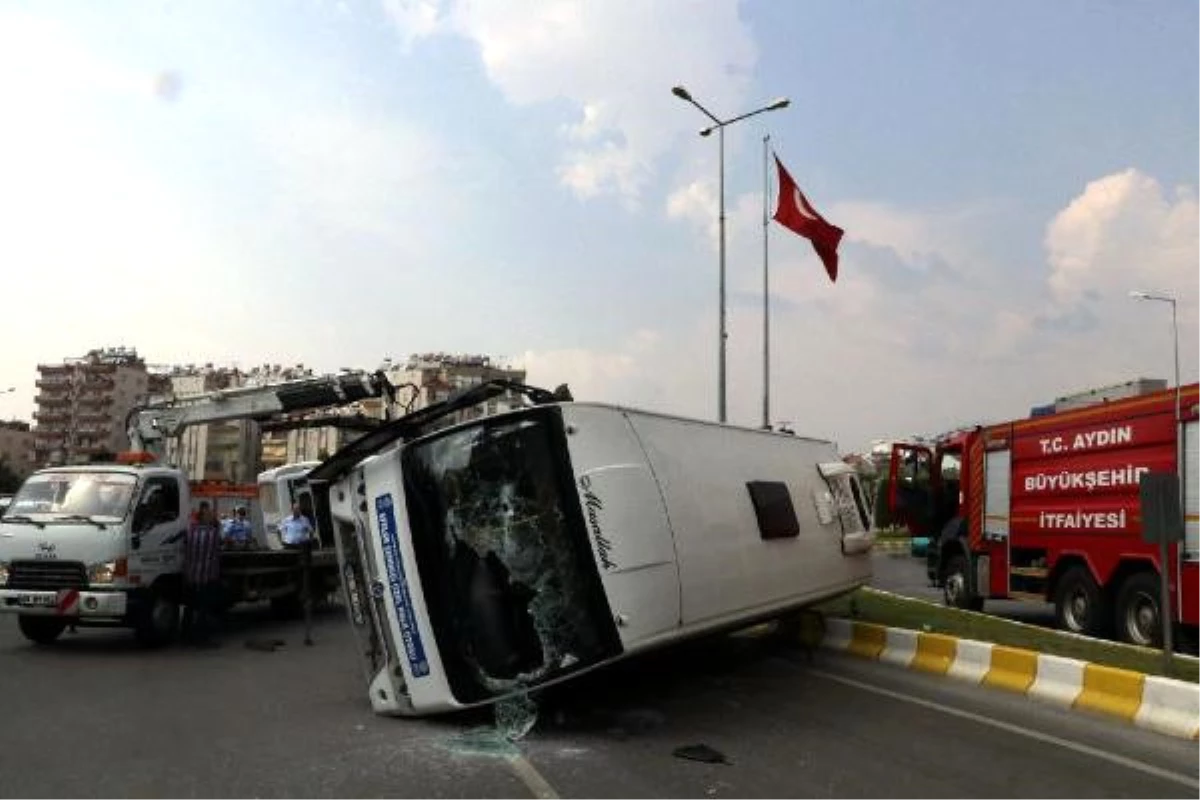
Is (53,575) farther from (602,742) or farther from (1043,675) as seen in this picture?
(1043,675)

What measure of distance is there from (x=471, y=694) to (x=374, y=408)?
12.8 m

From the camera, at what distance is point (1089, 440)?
14.0 meters

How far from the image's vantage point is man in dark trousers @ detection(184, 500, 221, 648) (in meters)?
13.6

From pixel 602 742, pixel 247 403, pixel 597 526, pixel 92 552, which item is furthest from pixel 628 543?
pixel 247 403

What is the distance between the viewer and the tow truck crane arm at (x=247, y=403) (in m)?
17.7

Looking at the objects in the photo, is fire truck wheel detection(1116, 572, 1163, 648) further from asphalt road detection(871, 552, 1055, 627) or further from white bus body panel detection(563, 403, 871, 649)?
white bus body panel detection(563, 403, 871, 649)

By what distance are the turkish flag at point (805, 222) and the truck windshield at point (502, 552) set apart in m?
14.5

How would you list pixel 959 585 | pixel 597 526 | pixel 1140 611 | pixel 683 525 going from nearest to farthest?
1. pixel 597 526
2. pixel 683 525
3. pixel 1140 611
4. pixel 959 585

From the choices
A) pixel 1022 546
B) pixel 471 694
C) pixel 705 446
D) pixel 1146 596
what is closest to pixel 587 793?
pixel 471 694

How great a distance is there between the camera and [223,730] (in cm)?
789

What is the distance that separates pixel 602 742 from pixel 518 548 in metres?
1.49

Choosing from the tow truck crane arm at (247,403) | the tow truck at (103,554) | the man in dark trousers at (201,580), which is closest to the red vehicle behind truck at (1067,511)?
the tow truck crane arm at (247,403)

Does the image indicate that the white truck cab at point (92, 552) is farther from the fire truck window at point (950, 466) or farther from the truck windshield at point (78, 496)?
the fire truck window at point (950, 466)

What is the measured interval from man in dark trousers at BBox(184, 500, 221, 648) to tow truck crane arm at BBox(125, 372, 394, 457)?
384 centimetres
